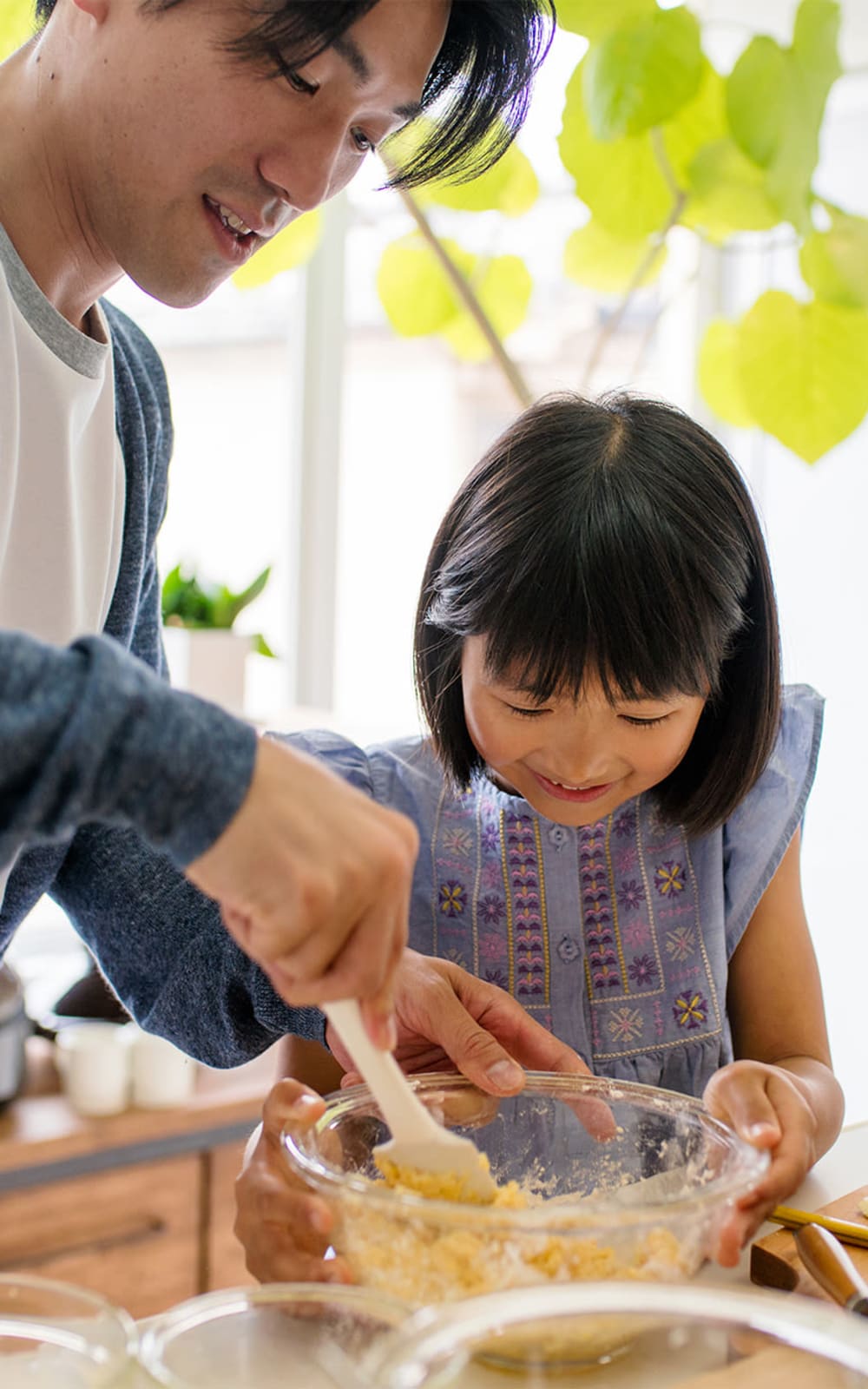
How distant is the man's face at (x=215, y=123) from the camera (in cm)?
83

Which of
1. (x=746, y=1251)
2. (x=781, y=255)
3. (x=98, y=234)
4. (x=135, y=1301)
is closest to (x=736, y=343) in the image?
(x=781, y=255)

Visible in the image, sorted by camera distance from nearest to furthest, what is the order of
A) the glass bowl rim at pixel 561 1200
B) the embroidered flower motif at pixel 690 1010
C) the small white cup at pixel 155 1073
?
1. the glass bowl rim at pixel 561 1200
2. the embroidered flower motif at pixel 690 1010
3. the small white cup at pixel 155 1073

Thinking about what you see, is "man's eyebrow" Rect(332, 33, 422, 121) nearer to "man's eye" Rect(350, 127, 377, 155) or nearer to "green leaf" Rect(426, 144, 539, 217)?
"man's eye" Rect(350, 127, 377, 155)

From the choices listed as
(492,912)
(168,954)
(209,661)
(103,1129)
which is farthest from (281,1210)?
(209,661)

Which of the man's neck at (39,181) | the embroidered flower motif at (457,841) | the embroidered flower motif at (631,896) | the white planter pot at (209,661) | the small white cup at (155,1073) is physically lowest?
the small white cup at (155,1073)

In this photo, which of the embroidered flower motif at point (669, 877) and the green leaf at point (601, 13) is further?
the green leaf at point (601, 13)

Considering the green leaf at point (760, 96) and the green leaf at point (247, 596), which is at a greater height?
the green leaf at point (760, 96)

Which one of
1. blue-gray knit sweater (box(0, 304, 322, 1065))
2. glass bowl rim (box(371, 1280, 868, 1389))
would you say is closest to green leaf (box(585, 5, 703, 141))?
blue-gray knit sweater (box(0, 304, 322, 1065))

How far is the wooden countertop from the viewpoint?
1.88 meters

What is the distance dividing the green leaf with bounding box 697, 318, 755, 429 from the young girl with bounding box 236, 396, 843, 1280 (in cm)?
99

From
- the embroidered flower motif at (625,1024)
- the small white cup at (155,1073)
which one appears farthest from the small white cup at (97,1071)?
the embroidered flower motif at (625,1024)

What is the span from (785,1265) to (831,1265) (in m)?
0.05

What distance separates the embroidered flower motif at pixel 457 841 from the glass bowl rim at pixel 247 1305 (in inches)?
31.1

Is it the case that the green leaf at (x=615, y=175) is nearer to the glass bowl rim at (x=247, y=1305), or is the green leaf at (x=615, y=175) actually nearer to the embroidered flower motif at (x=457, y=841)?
the embroidered flower motif at (x=457, y=841)
